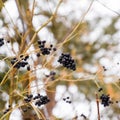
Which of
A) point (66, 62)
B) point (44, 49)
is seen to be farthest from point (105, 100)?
point (44, 49)

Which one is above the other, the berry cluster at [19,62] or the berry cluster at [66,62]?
the berry cluster at [66,62]

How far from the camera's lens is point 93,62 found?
5.58 m

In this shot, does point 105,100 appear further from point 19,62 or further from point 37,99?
point 19,62

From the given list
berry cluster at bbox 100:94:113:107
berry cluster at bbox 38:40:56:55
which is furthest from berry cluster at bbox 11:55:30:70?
berry cluster at bbox 100:94:113:107

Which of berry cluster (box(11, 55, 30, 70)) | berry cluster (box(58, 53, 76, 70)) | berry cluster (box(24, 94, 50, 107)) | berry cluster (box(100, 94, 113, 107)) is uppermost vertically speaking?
berry cluster (box(58, 53, 76, 70))

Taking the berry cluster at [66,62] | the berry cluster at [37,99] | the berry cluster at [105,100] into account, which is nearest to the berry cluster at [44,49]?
the berry cluster at [66,62]

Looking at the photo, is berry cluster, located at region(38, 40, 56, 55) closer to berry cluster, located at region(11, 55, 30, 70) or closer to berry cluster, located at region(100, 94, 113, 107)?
berry cluster, located at region(11, 55, 30, 70)

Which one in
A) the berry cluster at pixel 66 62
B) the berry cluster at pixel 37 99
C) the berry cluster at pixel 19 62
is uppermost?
the berry cluster at pixel 66 62

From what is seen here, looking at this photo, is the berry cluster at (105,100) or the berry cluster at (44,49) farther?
the berry cluster at (105,100)

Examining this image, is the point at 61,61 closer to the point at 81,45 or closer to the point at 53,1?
the point at 53,1

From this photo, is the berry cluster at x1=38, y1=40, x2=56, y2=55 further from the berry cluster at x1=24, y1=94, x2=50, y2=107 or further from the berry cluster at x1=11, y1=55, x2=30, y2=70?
the berry cluster at x1=24, y1=94, x2=50, y2=107

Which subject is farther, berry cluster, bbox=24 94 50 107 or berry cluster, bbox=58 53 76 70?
berry cluster, bbox=58 53 76 70

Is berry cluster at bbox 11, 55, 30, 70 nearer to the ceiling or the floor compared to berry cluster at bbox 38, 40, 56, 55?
nearer to the floor

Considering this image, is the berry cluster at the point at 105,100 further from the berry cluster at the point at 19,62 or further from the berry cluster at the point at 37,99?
the berry cluster at the point at 19,62
